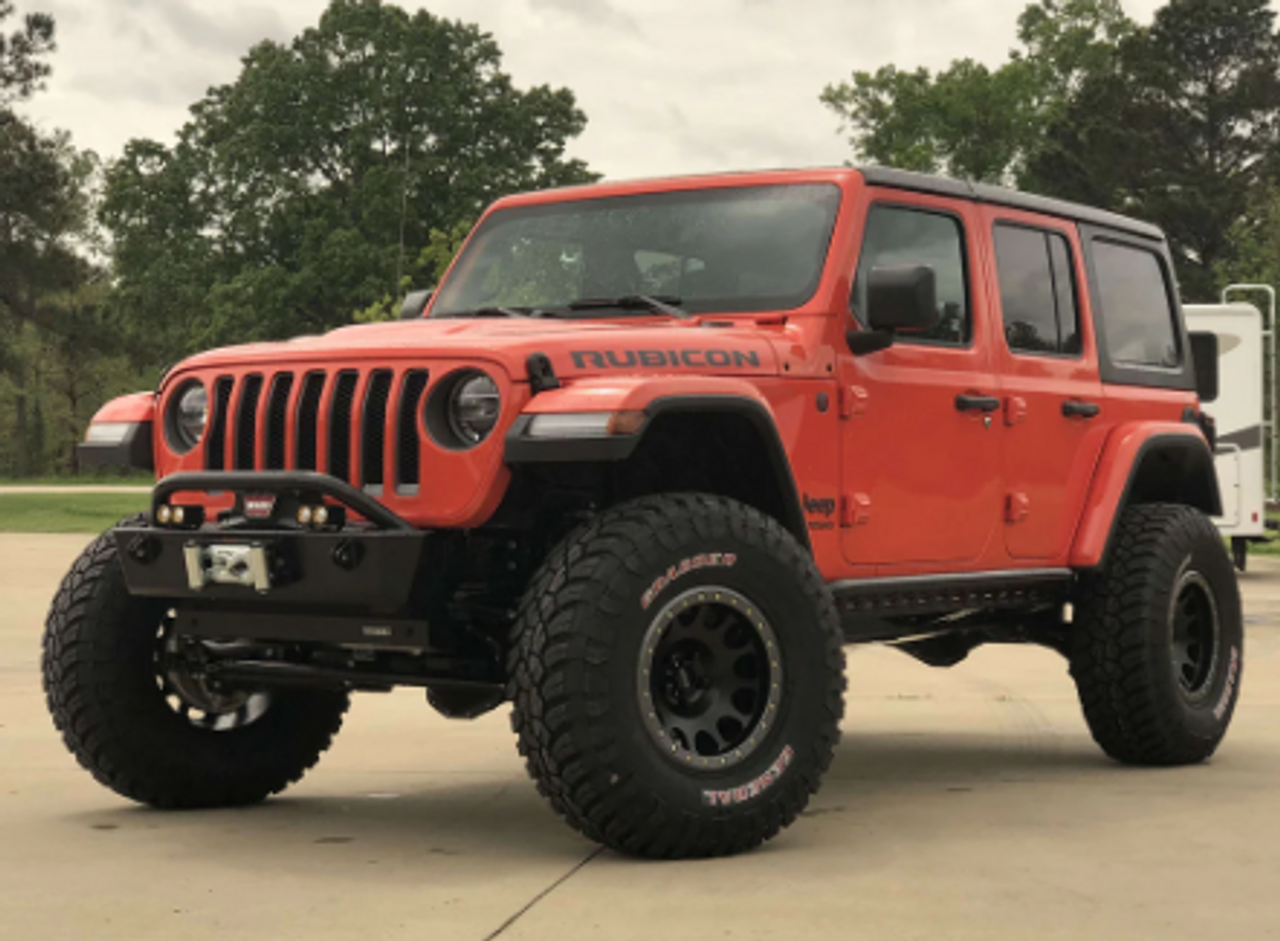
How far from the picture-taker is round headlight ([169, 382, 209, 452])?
673 cm

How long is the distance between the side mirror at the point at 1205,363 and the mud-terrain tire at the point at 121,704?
16.5ft

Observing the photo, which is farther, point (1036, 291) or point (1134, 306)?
point (1134, 306)

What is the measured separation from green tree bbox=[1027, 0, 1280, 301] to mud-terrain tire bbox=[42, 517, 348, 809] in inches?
2384

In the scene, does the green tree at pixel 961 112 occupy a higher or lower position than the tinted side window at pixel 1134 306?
higher

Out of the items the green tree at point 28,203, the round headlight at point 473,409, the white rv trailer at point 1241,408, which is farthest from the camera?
the green tree at point 28,203

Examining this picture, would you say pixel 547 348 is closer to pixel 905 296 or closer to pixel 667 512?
pixel 667 512

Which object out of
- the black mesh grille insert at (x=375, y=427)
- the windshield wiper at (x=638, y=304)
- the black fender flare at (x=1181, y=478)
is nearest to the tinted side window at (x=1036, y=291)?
the black fender flare at (x=1181, y=478)

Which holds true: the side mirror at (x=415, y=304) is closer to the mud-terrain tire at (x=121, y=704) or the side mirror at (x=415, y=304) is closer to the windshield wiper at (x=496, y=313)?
the windshield wiper at (x=496, y=313)

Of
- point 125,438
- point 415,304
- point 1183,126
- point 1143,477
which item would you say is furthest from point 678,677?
point 1183,126

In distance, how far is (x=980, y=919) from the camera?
16.7ft

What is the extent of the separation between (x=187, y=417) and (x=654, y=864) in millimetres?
2159

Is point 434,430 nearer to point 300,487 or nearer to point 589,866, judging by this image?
point 300,487

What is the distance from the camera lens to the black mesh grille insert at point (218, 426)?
6.54 metres

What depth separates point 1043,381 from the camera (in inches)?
316
